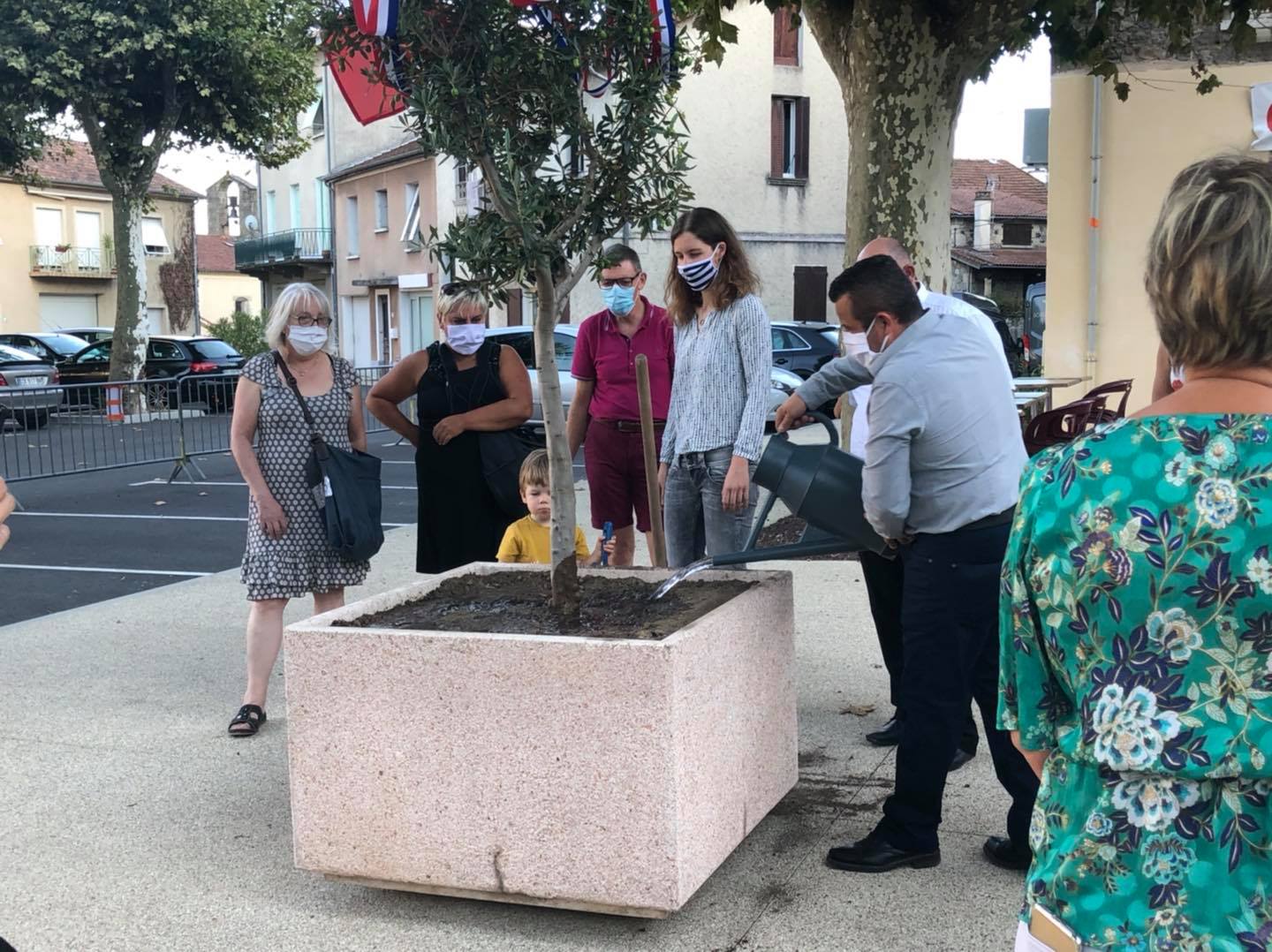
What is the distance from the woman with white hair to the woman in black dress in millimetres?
262

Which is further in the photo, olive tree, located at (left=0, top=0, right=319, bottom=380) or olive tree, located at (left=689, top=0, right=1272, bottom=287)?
olive tree, located at (left=0, top=0, right=319, bottom=380)

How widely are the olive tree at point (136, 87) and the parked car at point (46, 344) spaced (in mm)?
4435

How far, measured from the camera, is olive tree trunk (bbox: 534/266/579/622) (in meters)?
3.94

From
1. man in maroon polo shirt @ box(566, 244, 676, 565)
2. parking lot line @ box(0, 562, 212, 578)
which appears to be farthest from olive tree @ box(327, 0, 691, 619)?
parking lot line @ box(0, 562, 212, 578)

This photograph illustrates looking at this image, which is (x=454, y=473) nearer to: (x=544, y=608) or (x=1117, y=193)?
(x=544, y=608)

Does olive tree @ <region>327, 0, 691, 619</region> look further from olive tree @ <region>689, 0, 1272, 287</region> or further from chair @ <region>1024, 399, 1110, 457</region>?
chair @ <region>1024, 399, 1110, 457</region>

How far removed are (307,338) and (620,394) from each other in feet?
4.08

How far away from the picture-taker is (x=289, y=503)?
5082 mm

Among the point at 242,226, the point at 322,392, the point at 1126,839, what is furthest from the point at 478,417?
the point at 242,226

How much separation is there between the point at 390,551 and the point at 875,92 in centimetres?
454

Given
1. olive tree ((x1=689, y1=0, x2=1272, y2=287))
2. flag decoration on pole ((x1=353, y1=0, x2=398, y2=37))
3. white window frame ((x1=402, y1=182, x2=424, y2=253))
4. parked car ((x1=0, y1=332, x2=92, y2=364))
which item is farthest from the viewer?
white window frame ((x1=402, y1=182, x2=424, y2=253))

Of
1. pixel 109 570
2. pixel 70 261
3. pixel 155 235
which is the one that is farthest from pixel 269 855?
pixel 155 235

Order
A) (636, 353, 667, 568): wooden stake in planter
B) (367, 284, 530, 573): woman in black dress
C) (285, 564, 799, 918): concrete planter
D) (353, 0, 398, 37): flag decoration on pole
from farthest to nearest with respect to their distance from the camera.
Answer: (367, 284, 530, 573): woman in black dress, (636, 353, 667, 568): wooden stake in planter, (353, 0, 398, 37): flag decoration on pole, (285, 564, 799, 918): concrete planter

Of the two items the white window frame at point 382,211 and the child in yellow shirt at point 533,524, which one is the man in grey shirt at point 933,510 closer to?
the child in yellow shirt at point 533,524
